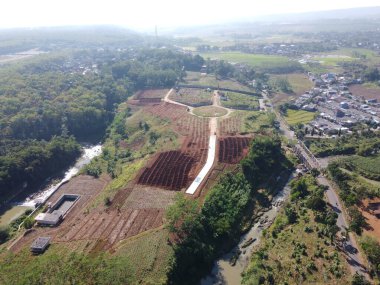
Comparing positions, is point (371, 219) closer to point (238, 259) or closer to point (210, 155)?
point (238, 259)

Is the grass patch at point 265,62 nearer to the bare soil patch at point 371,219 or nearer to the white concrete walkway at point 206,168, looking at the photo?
the white concrete walkway at point 206,168

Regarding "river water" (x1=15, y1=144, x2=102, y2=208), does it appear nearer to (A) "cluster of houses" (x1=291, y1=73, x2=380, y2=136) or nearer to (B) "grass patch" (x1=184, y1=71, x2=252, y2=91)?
(A) "cluster of houses" (x1=291, y1=73, x2=380, y2=136)

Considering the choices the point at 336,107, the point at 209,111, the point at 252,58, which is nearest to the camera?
the point at 209,111

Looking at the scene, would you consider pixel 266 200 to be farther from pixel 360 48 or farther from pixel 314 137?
pixel 360 48

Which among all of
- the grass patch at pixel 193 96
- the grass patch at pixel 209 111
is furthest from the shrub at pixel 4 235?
the grass patch at pixel 193 96

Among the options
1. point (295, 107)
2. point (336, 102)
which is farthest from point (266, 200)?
point (336, 102)

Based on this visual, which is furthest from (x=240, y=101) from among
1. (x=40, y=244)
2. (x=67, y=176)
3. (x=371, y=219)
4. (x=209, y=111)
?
(x=40, y=244)
